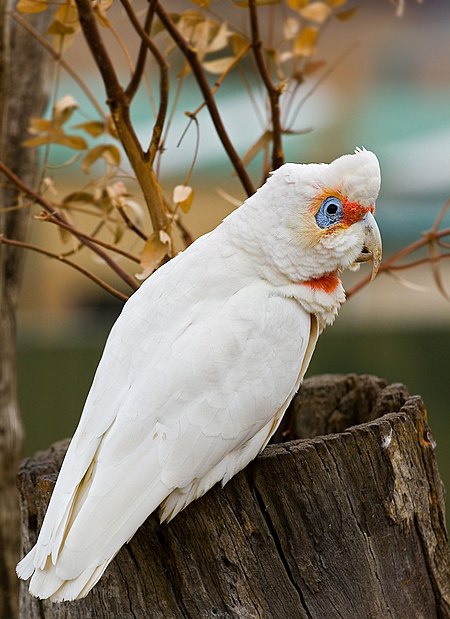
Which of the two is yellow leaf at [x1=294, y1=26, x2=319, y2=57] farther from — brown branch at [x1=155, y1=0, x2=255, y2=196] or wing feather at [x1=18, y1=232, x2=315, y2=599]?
wing feather at [x1=18, y1=232, x2=315, y2=599]

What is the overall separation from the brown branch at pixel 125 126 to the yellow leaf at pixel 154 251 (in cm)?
7

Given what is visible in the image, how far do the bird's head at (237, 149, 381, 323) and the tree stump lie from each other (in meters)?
0.38

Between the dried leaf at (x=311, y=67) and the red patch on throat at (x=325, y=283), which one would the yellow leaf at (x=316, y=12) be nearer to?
the dried leaf at (x=311, y=67)

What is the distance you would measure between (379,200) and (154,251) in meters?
5.05

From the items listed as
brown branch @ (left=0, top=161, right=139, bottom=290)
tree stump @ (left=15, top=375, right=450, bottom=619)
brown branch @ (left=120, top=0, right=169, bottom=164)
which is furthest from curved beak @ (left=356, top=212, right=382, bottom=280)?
brown branch @ (left=0, top=161, right=139, bottom=290)

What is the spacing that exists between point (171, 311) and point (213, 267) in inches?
5.7

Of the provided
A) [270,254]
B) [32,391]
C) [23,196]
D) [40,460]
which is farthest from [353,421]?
[32,391]

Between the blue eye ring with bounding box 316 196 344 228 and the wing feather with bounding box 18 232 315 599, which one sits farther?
the blue eye ring with bounding box 316 196 344 228

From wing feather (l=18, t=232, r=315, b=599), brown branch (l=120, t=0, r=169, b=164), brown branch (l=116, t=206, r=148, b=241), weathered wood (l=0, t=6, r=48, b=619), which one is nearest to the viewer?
wing feather (l=18, t=232, r=315, b=599)

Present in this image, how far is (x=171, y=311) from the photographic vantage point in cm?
195

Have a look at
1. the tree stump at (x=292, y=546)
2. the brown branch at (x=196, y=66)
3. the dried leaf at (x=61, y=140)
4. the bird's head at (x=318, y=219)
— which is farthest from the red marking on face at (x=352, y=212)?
the dried leaf at (x=61, y=140)

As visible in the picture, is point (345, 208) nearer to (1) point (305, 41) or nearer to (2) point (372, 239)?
(2) point (372, 239)

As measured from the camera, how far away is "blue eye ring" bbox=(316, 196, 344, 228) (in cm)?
195

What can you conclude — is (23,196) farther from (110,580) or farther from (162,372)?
(110,580)
